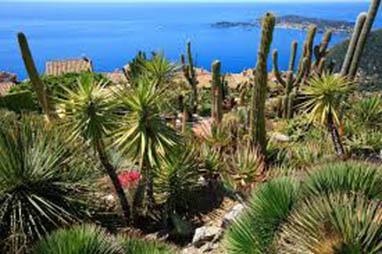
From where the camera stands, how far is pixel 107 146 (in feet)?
31.1

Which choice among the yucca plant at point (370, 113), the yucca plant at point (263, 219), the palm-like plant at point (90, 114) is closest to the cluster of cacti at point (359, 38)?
the yucca plant at point (370, 113)

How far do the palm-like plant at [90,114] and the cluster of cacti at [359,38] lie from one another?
7206 mm

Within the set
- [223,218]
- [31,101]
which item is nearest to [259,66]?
[223,218]

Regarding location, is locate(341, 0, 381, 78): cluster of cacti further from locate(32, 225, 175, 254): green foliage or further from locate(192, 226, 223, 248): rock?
locate(32, 225, 175, 254): green foliage

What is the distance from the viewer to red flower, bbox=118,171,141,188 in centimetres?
992

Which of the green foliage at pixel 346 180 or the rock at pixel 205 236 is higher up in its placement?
the green foliage at pixel 346 180

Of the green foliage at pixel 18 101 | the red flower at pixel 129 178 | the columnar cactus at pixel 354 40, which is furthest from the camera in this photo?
the green foliage at pixel 18 101

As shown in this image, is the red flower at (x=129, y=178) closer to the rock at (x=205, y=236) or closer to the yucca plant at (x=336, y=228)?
the rock at (x=205, y=236)

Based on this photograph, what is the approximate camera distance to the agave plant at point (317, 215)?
5270mm

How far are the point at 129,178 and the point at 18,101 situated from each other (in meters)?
9.97

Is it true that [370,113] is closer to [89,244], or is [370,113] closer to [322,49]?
[322,49]

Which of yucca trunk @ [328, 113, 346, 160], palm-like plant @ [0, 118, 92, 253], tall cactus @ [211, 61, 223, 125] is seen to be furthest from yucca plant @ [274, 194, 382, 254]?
tall cactus @ [211, 61, 223, 125]

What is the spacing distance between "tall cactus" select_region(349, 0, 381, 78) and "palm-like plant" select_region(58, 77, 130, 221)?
7.30m

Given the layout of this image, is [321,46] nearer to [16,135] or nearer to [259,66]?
[259,66]
